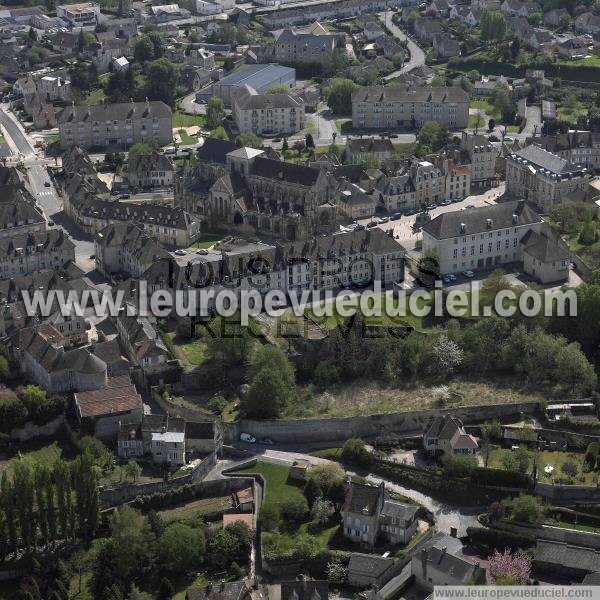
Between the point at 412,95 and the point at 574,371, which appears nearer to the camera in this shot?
the point at 574,371

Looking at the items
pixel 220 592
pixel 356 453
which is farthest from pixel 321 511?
pixel 220 592

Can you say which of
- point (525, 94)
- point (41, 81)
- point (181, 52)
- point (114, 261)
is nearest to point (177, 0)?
point (181, 52)

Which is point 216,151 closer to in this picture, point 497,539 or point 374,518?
point 374,518

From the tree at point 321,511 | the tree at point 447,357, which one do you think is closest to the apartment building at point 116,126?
the tree at point 447,357

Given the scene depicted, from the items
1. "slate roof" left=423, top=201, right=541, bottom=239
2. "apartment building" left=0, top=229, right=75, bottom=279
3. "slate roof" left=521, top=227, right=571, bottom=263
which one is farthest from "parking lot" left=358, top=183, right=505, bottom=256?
"apartment building" left=0, top=229, right=75, bottom=279

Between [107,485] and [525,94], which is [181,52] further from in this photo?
[107,485]

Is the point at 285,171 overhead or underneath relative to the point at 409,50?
overhead

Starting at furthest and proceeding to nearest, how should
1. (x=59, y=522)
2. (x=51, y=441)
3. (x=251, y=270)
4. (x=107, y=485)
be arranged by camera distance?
(x=251, y=270) → (x=51, y=441) → (x=107, y=485) → (x=59, y=522)
